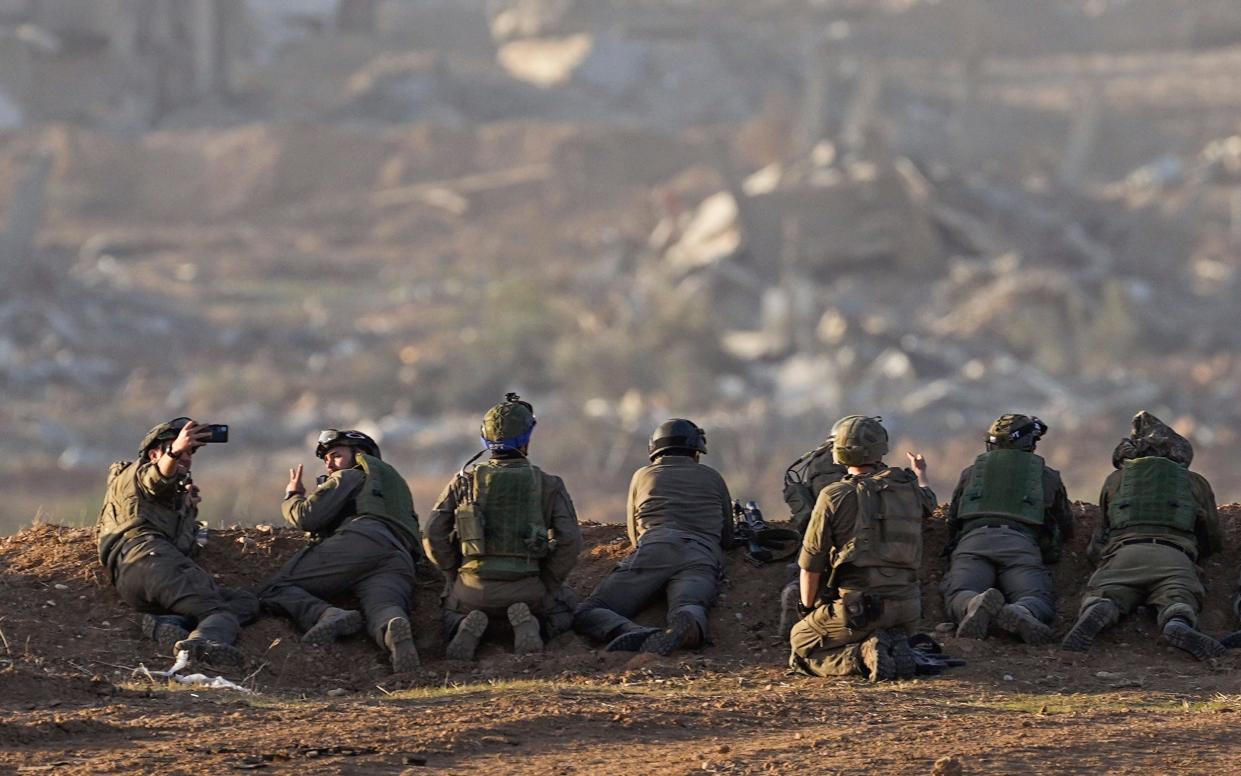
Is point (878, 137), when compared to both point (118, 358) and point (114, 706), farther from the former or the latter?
point (114, 706)

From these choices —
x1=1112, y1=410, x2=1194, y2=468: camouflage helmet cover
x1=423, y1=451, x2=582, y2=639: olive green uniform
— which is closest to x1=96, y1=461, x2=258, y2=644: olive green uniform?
x1=423, y1=451, x2=582, y2=639: olive green uniform

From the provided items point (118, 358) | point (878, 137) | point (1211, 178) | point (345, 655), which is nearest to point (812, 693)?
point (345, 655)

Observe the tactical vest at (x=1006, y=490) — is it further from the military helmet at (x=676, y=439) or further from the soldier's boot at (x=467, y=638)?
the soldier's boot at (x=467, y=638)

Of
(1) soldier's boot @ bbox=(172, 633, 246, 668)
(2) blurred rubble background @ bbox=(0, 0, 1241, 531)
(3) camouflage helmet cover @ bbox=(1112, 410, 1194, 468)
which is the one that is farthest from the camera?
(2) blurred rubble background @ bbox=(0, 0, 1241, 531)

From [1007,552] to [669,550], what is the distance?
65.5 inches

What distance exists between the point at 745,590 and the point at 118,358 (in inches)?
1106

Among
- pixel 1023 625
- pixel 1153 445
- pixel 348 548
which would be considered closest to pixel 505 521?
pixel 348 548

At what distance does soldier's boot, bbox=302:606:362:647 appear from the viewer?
978 cm

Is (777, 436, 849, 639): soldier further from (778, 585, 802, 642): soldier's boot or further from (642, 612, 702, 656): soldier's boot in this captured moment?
(642, 612, 702, 656): soldier's boot

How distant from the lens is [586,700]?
830 centimetres

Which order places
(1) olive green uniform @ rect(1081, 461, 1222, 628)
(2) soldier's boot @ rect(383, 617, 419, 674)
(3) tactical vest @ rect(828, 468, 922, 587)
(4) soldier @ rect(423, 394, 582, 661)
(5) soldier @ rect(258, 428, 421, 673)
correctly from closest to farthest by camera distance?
(3) tactical vest @ rect(828, 468, 922, 587)
(2) soldier's boot @ rect(383, 617, 419, 674)
(4) soldier @ rect(423, 394, 582, 661)
(1) olive green uniform @ rect(1081, 461, 1222, 628)
(5) soldier @ rect(258, 428, 421, 673)

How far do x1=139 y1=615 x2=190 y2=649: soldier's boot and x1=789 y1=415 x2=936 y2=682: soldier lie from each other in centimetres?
293

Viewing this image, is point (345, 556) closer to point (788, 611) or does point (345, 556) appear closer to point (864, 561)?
point (788, 611)

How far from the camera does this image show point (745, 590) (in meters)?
10.5
